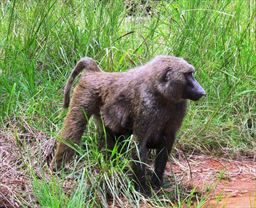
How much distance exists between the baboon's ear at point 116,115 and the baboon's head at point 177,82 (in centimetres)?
33

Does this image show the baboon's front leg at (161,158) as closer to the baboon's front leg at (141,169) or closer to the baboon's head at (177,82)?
the baboon's front leg at (141,169)

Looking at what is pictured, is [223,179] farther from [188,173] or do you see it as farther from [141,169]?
[141,169]

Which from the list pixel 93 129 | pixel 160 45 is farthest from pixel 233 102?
pixel 93 129

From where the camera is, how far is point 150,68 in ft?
14.2

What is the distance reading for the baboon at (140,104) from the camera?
165 inches

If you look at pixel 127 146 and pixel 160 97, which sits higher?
pixel 160 97

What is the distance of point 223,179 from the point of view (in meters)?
4.78

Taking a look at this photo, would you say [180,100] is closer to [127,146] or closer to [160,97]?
[160,97]

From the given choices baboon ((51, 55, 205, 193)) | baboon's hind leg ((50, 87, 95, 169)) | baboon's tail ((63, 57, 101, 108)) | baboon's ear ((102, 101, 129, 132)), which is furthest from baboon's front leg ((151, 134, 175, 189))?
baboon's tail ((63, 57, 101, 108))

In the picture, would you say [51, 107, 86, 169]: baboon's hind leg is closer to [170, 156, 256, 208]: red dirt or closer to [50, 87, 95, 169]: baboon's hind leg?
[50, 87, 95, 169]: baboon's hind leg

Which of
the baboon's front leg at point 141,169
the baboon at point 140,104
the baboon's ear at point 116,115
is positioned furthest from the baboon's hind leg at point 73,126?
the baboon's front leg at point 141,169

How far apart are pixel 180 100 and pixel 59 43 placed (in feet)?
5.94

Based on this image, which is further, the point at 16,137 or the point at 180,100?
the point at 16,137

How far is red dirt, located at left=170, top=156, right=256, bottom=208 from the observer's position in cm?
415
